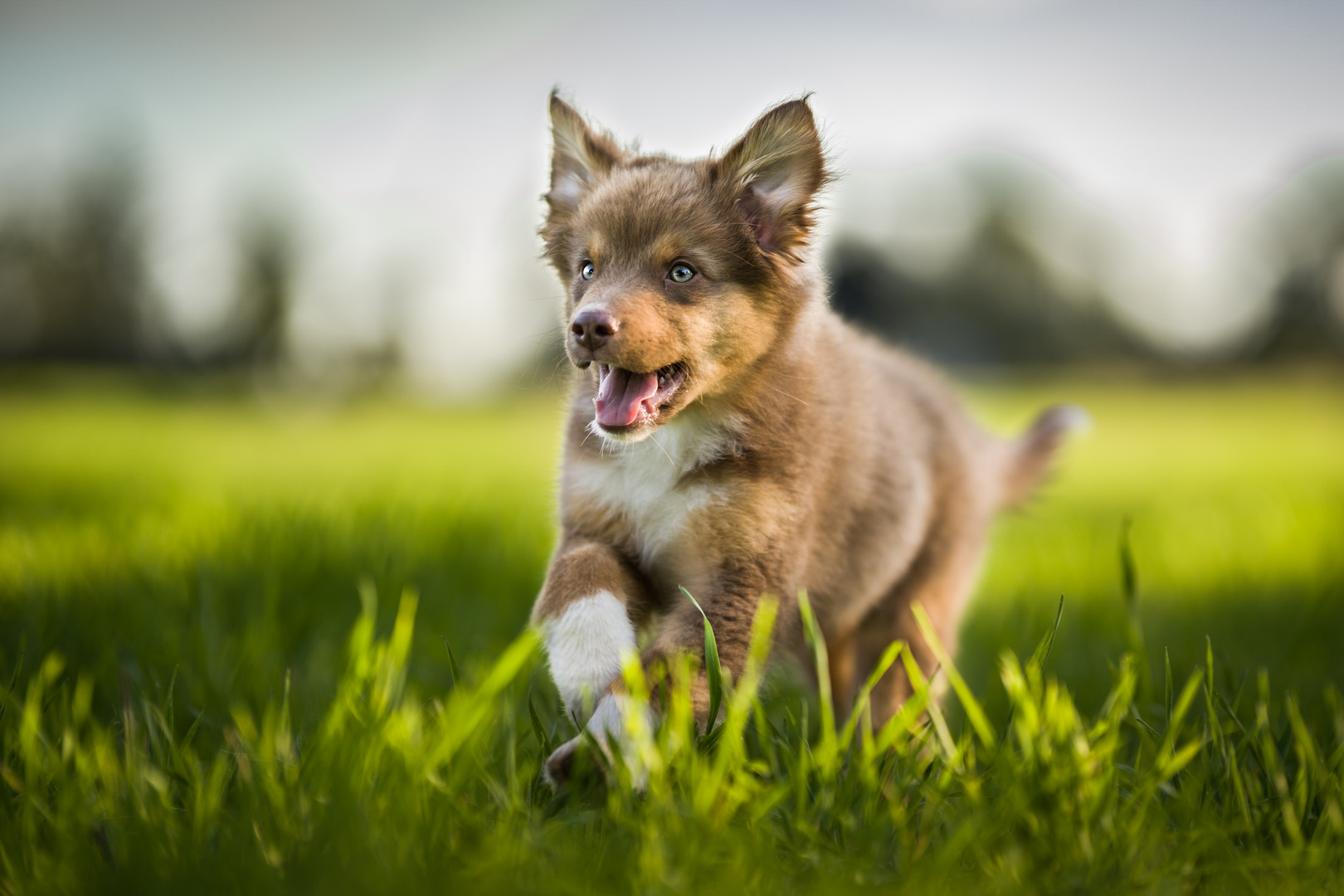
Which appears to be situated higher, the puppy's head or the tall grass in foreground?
the puppy's head

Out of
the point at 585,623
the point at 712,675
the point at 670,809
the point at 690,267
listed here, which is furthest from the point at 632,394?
the point at 670,809

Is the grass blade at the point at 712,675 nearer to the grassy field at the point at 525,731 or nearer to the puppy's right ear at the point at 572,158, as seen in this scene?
the grassy field at the point at 525,731

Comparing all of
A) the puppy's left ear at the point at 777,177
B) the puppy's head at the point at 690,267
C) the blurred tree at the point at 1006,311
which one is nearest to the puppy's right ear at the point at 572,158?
the puppy's head at the point at 690,267

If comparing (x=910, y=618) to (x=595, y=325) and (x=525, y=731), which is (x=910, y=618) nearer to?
(x=525, y=731)

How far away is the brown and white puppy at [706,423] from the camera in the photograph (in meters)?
2.68

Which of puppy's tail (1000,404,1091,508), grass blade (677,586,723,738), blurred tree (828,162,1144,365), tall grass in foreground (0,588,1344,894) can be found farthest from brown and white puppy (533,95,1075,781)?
blurred tree (828,162,1144,365)

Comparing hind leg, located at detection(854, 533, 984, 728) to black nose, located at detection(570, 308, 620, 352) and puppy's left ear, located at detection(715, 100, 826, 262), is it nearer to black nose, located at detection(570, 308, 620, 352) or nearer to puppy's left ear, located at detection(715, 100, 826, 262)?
puppy's left ear, located at detection(715, 100, 826, 262)

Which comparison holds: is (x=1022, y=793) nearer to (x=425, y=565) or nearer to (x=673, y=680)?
(x=673, y=680)

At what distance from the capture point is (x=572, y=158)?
3412mm

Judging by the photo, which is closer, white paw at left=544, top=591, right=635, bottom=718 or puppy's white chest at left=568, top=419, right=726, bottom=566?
white paw at left=544, top=591, right=635, bottom=718

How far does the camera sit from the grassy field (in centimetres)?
193

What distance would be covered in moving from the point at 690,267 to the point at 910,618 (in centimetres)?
173

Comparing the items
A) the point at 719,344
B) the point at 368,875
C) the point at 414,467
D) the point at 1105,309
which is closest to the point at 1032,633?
the point at 719,344

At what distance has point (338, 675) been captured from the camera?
3611 millimetres
